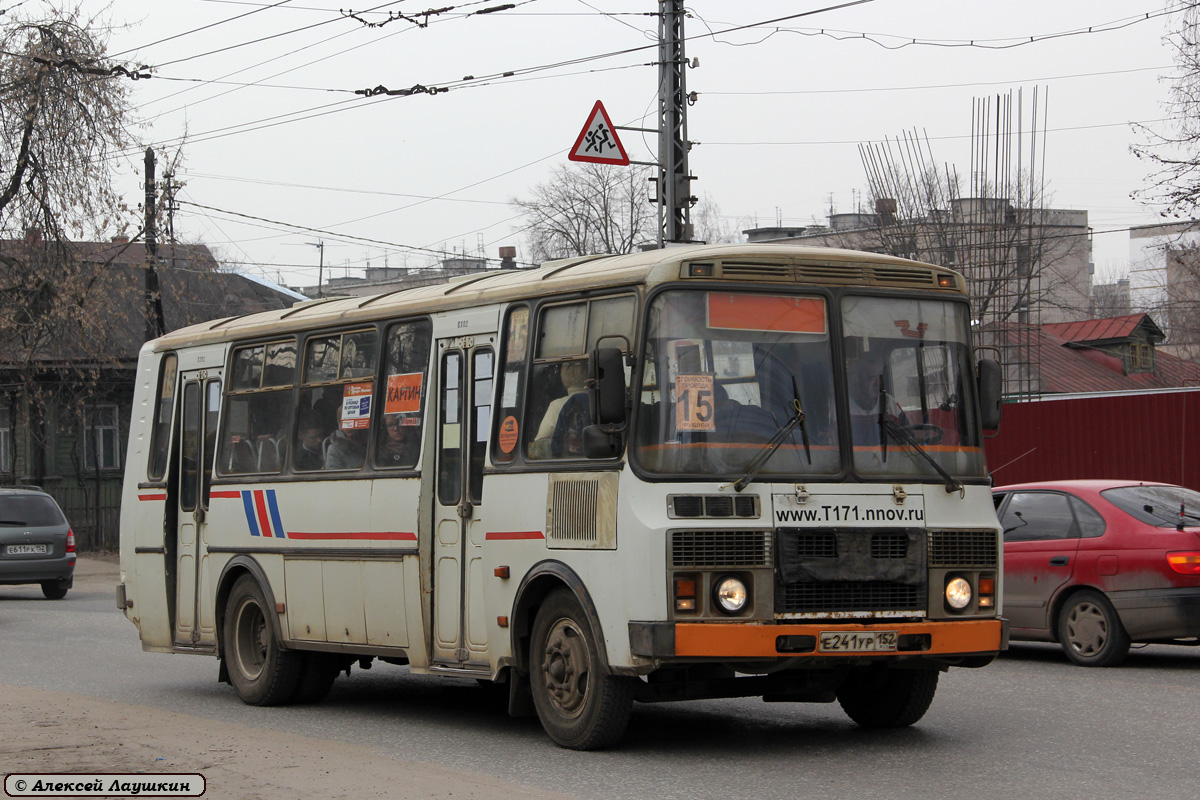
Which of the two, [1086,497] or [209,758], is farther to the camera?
[1086,497]

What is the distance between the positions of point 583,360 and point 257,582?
4240 millimetres

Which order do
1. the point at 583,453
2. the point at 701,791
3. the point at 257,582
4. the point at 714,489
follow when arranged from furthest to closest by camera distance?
the point at 257,582 < the point at 583,453 < the point at 714,489 < the point at 701,791

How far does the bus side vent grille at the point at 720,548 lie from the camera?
8.26 meters

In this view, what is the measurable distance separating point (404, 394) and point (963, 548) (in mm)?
3974

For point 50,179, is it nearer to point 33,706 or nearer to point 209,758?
point 33,706

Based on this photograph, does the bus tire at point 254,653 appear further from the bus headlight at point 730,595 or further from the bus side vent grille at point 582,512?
the bus headlight at point 730,595

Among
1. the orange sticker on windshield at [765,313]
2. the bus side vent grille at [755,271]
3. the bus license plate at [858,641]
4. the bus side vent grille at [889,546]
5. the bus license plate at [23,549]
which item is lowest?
the bus license plate at [23,549]

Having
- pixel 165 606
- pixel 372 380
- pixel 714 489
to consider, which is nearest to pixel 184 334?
pixel 165 606

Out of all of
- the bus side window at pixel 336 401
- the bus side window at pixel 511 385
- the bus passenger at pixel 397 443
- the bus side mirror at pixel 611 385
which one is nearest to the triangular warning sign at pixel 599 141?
the bus side window at pixel 336 401

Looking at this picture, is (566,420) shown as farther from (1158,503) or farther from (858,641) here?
(1158,503)

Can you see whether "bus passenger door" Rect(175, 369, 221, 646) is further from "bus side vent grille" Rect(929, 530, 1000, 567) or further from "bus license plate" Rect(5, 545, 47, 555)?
"bus license plate" Rect(5, 545, 47, 555)

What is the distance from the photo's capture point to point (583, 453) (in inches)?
351

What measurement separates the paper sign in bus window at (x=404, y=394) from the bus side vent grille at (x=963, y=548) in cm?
366

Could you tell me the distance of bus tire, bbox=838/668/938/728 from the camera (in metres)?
9.65
